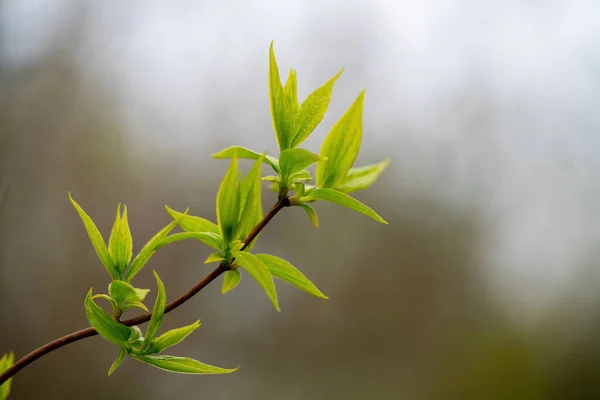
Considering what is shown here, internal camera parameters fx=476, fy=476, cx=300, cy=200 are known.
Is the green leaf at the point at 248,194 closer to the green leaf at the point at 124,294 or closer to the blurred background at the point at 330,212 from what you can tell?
the green leaf at the point at 124,294

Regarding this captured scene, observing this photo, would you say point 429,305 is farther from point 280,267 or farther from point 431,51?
point 280,267

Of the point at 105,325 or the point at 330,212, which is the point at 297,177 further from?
the point at 330,212

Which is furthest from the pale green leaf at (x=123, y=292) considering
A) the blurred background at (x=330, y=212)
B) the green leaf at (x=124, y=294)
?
the blurred background at (x=330, y=212)

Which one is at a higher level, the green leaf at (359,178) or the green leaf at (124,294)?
the green leaf at (359,178)

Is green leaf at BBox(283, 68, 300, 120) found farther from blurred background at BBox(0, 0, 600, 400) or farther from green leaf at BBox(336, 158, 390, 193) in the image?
blurred background at BBox(0, 0, 600, 400)

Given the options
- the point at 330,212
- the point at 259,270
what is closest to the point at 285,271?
the point at 259,270

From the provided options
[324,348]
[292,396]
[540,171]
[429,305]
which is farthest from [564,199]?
[292,396]
